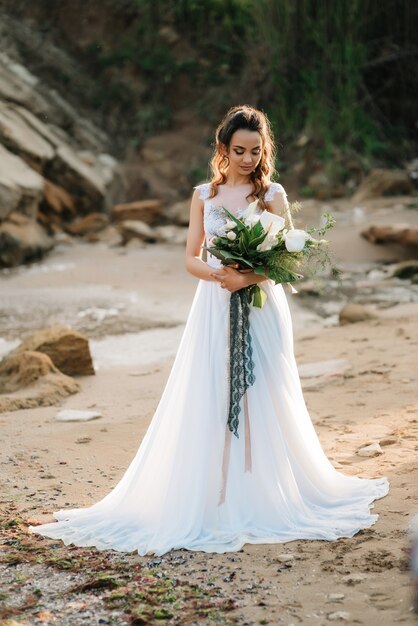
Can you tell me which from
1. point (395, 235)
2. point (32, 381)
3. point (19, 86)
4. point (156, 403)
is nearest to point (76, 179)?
point (19, 86)

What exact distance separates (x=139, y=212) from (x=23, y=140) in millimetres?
2280

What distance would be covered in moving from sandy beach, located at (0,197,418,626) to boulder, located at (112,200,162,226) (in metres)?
3.06

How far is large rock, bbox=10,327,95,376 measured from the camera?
7.79 metres

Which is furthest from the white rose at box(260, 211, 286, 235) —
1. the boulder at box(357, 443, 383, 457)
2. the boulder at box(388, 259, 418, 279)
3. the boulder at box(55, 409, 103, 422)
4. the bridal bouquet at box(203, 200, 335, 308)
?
the boulder at box(388, 259, 418, 279)

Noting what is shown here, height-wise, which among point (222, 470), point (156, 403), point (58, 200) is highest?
point (58, 200)

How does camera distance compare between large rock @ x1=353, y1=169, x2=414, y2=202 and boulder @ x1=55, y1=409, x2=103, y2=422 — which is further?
large rock @ x1=353, y1=169, x2=414, y2=202

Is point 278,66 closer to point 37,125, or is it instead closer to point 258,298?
point 37,125

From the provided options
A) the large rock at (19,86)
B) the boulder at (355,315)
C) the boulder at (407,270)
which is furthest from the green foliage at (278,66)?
the boulder at (355,315)

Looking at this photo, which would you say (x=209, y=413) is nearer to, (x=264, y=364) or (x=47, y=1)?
(x=264, y=364)

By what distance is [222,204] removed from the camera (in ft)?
14.4

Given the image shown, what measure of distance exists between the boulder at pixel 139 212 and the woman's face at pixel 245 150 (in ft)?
38.9

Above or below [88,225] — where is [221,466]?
below

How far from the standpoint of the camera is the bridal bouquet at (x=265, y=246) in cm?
407

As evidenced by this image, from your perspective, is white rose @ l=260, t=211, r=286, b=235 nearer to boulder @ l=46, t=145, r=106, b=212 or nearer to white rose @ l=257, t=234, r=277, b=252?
white rose @ l=257, t=234, r=277, b=252
